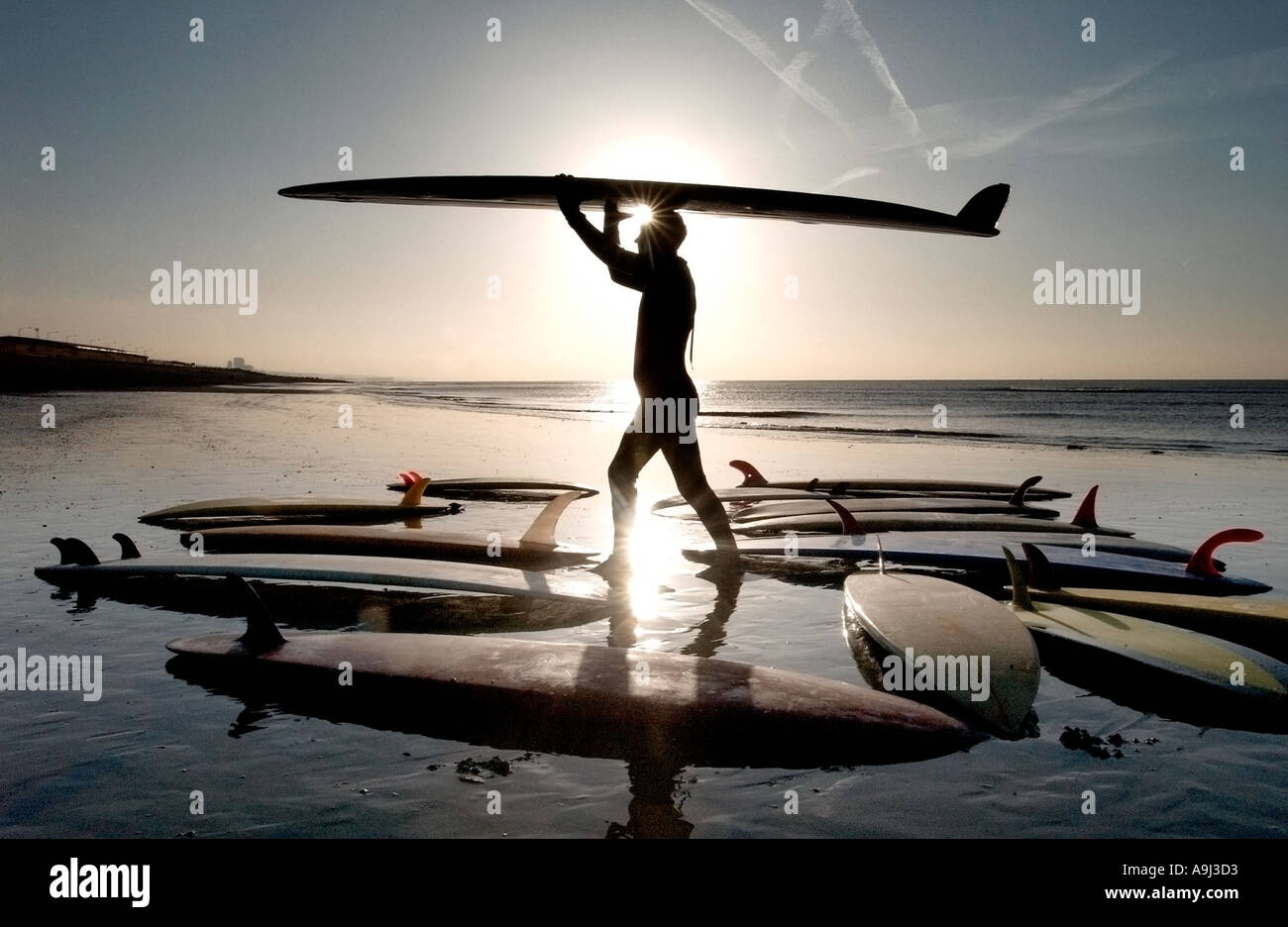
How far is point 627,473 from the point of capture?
215 inches

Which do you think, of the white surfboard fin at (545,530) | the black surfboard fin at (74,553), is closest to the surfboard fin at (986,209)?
the white surfboard fin at (545,530)

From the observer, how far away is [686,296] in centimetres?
553

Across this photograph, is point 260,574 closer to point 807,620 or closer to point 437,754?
point 437,754

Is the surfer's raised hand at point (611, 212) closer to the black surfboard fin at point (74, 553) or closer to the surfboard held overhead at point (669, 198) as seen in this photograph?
the surfboard held overhead at point (669, 198)

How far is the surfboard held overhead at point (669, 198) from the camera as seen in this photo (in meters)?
5.62

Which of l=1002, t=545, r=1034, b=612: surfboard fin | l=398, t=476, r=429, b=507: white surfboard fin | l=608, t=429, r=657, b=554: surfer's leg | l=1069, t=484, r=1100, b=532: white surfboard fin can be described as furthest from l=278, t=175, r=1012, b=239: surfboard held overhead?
l=1002, t=545, r=1034, b=612: surfboard fin

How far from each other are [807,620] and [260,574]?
330 cm

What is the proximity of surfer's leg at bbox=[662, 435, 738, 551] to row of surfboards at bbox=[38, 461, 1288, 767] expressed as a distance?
0.55 m

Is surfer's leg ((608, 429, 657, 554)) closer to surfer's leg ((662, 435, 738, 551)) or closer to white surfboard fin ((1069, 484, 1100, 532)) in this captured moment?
surfer's leg ((662, 435, 738, 551))

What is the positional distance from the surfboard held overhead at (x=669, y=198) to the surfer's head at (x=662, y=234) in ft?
0.64

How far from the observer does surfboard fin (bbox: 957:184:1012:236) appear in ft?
23.0

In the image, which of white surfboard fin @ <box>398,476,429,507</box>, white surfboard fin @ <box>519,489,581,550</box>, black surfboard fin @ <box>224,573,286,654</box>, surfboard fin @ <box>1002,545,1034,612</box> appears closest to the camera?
black surfboard fin @ <box>224,573,286,654</box>
